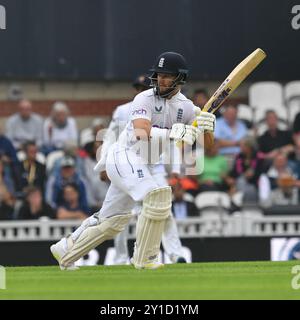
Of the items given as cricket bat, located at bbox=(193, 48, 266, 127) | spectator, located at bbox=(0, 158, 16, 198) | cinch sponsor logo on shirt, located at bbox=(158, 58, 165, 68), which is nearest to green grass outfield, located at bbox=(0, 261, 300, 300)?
cricket bat, located at bbox=(193, 48, 266, 127)

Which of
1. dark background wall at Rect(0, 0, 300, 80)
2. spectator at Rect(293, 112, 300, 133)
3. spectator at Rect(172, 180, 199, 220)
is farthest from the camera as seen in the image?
dark background wall at Rect(0, 0, 300, 80)

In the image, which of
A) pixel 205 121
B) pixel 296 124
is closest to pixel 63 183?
pixel 296 124

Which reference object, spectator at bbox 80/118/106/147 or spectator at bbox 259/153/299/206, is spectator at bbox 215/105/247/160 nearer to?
spectator at bbox 259/153/299/206

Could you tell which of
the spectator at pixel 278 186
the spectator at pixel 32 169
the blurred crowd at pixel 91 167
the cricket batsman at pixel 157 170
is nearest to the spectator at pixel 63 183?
the blurred crowd at pixel 91 167

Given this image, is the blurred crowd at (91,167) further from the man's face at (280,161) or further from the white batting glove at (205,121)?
the white batting glove at (205,121)

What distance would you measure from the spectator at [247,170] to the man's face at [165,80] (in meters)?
5.42

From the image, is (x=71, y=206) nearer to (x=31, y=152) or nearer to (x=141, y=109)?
(x=31, y=152)

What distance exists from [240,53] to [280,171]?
244 centimetres

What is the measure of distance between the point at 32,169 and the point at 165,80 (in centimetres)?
584

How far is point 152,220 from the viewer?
377 inches

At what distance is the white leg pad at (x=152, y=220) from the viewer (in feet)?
31.3

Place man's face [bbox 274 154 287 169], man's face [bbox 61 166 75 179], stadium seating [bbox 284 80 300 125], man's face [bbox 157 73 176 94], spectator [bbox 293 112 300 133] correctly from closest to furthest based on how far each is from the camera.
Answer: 1. man's face [bbox 157 73 176 94]
2. man's face [bbox 61 166 75 179]
3. man's face [bbox 274 154 287 169]
4. spectator [bbox 293 112 300 133]
5. stadium seating [bbox 284 80 300 125]

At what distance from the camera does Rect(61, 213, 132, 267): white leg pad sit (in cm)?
988

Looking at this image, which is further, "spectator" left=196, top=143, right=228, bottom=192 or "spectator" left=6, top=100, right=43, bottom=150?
"spectator" left=6, top=100, right=43, bottom=150
